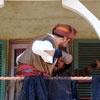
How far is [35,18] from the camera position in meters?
8.17

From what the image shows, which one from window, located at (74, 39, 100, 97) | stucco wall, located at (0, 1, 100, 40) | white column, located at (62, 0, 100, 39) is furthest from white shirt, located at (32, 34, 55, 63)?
stucco wall, located at (0, 1, 100, 40)

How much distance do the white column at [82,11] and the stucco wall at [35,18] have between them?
597 mm

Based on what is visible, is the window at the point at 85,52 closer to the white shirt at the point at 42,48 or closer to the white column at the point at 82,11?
the white column at the point at 82,11

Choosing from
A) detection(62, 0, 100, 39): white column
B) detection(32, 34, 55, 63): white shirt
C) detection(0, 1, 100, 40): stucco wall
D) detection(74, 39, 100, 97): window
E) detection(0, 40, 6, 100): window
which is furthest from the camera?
detection(0, 1, 100, 40): stucco wall

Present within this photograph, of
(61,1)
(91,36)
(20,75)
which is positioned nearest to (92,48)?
(91,36)

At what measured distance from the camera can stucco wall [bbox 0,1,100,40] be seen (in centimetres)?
813

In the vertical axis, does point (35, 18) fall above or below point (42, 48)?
above

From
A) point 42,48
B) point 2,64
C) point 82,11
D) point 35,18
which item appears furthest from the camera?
point 35,18

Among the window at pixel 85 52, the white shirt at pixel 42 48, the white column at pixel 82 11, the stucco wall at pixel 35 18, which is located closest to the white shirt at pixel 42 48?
the white shirt at pixel 42 48

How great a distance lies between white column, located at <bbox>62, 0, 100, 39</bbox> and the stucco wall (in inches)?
23.5

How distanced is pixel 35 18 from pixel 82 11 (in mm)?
1018

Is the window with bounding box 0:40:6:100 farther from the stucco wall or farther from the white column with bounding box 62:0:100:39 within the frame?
the white column with bounding box 62:0:100:39

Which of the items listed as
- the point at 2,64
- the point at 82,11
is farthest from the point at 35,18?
the point at 82,11

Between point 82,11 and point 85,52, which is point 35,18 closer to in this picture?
point 85,52
